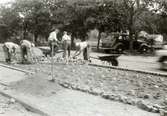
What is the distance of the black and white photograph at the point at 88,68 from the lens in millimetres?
6398

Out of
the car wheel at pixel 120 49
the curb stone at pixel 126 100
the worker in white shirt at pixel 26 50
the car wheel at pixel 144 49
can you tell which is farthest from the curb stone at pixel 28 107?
the car wheel at pixel 144 49

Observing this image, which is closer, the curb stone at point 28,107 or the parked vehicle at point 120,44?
the curb stone at point 28,107

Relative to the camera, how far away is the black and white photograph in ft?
21.0

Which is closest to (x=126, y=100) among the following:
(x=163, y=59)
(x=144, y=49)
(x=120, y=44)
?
(x=163, y=59)

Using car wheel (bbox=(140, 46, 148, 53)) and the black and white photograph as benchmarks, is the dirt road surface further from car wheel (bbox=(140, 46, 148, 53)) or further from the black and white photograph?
car wheel (bbox=(140, 46, 148, 53))

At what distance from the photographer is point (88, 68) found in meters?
13.1

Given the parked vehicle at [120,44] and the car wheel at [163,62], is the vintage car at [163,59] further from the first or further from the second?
the parked vehicle at [120,44]

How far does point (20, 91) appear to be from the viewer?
8320mm

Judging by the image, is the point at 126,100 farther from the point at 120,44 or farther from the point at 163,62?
the point at 120,44

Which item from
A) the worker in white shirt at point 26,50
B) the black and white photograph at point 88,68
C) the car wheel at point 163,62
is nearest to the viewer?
the black and white photograph at point 88,68

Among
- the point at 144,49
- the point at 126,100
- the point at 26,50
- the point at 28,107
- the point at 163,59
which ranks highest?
the point at 26,50

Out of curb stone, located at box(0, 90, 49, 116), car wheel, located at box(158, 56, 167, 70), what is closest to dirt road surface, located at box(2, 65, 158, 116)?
curb stone, located at box(0, 90, 49, 116)

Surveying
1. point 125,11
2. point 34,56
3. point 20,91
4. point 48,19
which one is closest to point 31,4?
point 48,19

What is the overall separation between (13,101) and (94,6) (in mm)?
24787
